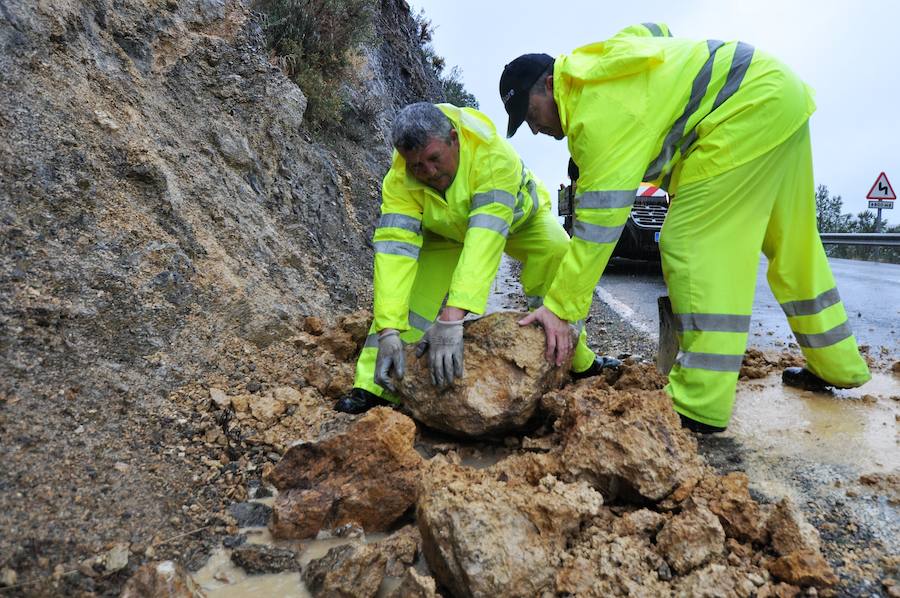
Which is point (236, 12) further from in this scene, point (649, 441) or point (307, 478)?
point (649, 441)

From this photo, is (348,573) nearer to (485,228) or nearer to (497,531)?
(497,531)

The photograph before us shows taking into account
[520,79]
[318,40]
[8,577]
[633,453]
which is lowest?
[8,577]

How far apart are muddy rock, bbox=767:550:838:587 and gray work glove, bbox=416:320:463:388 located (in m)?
1.47

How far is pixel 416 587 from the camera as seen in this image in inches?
66.8

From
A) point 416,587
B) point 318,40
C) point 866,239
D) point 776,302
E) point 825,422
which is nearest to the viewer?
point 416,587

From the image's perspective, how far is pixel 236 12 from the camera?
559 centimetres

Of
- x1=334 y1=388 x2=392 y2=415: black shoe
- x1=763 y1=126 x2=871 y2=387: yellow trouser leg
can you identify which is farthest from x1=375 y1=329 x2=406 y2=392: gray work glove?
x1=763 y1=126 x2=871 y2=387: yellow trouser leg

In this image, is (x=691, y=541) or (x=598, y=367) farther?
(x=598, y=367)

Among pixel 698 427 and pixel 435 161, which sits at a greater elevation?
pixel 435 161

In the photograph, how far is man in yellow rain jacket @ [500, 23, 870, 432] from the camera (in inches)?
103

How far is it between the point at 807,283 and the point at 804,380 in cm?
61

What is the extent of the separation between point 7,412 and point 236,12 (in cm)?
459

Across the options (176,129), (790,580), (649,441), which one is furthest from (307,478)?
(176,129)

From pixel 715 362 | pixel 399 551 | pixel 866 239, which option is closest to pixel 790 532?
pixel 715 362
